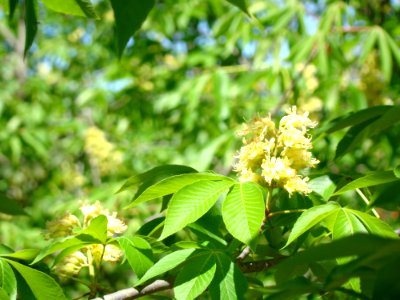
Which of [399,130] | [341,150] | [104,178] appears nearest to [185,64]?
[104,178]

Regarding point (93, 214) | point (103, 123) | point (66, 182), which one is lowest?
point (66, 182)

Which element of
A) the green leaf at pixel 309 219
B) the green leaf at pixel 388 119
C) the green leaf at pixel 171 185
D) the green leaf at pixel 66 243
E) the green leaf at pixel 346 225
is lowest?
the green leaf at pixel 66 243

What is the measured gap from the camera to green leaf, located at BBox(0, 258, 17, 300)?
123cm

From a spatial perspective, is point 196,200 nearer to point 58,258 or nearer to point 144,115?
point 58,258

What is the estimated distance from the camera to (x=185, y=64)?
449cm

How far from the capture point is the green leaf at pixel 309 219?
110 cm

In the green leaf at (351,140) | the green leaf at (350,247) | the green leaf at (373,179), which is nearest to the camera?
the green leaf at (350,247)

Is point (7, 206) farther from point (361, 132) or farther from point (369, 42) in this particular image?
point (369, 42)

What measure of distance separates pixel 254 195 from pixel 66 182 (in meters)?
4.98

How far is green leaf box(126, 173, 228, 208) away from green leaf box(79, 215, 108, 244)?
82mm

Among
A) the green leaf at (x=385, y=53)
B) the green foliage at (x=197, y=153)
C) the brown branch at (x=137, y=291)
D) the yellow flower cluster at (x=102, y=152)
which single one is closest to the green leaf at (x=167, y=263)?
the green foliage at (x=197, y=153)

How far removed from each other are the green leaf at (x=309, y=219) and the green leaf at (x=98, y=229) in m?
0.40

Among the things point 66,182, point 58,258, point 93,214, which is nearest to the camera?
point 58,258

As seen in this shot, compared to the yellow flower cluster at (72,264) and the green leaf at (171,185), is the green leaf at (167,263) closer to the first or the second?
the green leaf at (171,185)
